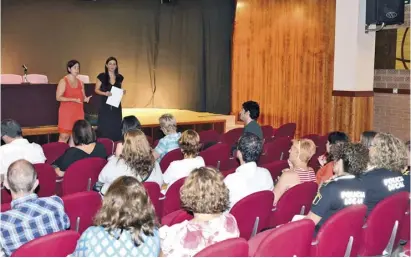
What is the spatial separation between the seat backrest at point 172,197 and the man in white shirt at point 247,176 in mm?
367

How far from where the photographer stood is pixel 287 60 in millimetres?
10398

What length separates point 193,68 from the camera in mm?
12438

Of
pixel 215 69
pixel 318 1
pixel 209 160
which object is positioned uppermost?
pixel 318 1

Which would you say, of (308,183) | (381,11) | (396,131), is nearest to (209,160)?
(308,183)

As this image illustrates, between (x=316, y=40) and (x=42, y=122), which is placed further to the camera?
(x=316, y=40)

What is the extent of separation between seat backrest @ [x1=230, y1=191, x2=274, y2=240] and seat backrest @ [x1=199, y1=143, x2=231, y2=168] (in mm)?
1842

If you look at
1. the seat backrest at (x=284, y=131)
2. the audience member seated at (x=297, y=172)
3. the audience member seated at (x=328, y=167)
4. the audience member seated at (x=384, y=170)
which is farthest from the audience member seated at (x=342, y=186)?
the seat backrest at (x=284, y=131)

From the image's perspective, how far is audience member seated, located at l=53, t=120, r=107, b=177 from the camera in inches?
181

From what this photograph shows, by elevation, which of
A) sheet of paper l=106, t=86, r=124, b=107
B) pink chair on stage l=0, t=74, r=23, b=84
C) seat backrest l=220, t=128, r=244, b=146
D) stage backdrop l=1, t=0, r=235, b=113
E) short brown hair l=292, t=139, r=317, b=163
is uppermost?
stage backdrop l=1, t=0, r=235, b=113

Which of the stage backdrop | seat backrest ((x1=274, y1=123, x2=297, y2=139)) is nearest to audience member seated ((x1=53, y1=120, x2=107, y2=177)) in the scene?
seat backrest ((x1=274, y1=123, x2=297, y2=139))

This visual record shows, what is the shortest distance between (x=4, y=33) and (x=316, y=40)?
19.4 ft

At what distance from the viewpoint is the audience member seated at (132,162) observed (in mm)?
3998

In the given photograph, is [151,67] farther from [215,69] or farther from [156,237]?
[156,237]

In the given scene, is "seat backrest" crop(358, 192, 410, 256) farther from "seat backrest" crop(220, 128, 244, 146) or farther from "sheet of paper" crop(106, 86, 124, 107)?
"sheet of paper" crop(106, 86, 124, 107)
